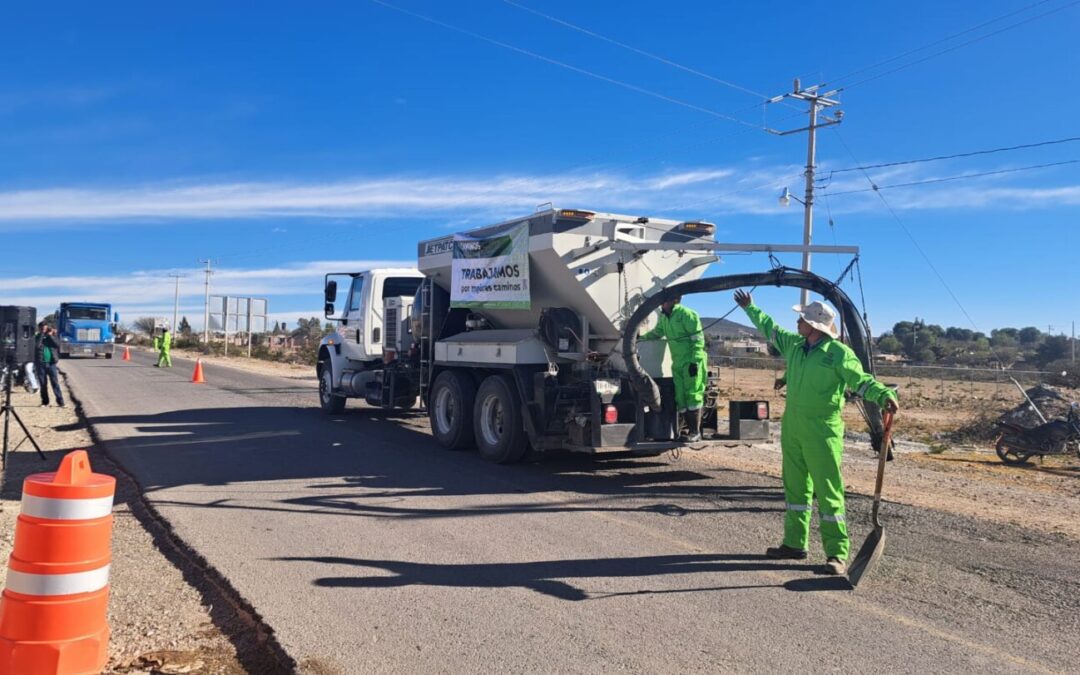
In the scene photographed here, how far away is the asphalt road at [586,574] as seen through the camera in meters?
4.41

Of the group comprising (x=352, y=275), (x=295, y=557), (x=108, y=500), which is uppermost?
(x=352, y=275)

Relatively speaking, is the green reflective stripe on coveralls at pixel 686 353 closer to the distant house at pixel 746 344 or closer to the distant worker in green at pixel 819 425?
the distant house at pixel 746 344

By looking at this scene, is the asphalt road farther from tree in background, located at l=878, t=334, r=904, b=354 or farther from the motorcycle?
tree in background, located at l=878, t=334, r=904, b=354

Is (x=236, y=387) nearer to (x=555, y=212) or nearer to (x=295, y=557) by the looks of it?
(x=555, y=212)

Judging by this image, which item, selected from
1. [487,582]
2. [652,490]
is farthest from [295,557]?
[652,490]

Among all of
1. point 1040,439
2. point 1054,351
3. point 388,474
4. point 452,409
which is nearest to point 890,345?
point 1054,351

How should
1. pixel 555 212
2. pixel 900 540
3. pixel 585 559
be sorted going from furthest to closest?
pixel 555 212 → pixel 900 540 → pixel 585 559

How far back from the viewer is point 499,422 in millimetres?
10570

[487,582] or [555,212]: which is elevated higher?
[555,212]

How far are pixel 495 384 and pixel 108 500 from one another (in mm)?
6556

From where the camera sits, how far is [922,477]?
1044cm

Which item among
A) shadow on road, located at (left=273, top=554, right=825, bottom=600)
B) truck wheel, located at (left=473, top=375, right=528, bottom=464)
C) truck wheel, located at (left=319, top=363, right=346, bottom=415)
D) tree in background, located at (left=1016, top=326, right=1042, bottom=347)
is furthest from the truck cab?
tree in background, located at (left=1016, top=326, right=1042, bottom=347)

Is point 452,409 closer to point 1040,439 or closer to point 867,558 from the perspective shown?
point 867,558

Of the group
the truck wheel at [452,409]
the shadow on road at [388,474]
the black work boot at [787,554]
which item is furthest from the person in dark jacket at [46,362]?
the black work boot at [787,554]
